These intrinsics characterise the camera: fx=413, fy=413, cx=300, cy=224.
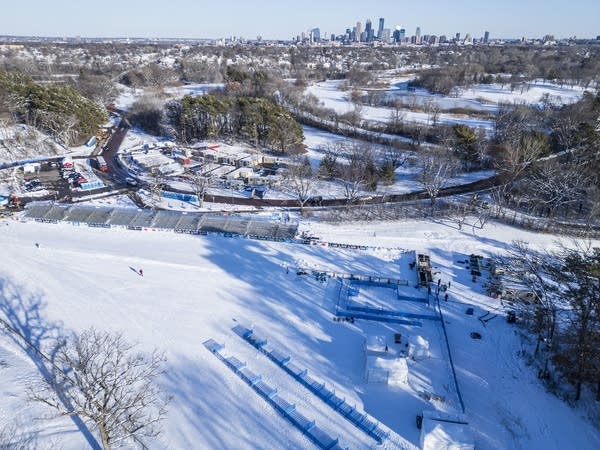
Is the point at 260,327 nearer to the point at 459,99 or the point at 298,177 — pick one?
the point at 298,177

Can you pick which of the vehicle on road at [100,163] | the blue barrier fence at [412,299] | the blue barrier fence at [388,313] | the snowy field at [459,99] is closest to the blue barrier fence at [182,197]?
the vehicle on road at [100,163]

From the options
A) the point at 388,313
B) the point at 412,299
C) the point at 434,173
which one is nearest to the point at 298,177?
the point at 434,173

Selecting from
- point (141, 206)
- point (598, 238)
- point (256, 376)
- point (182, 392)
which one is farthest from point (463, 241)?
point (141, 206)

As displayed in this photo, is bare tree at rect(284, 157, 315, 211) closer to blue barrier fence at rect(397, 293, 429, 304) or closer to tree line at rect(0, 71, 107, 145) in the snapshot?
blue barrier fence at rect(397, 293, 429, 304)

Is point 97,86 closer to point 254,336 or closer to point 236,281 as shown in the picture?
point 236,281

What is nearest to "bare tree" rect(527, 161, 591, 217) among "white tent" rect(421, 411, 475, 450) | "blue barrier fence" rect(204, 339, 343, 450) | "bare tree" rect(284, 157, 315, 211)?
"bare tree" rect(284, 157, 315, 211)

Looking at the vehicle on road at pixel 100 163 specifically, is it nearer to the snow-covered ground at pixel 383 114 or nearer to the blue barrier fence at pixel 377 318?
the blue barrier fence at pixel 377 318
